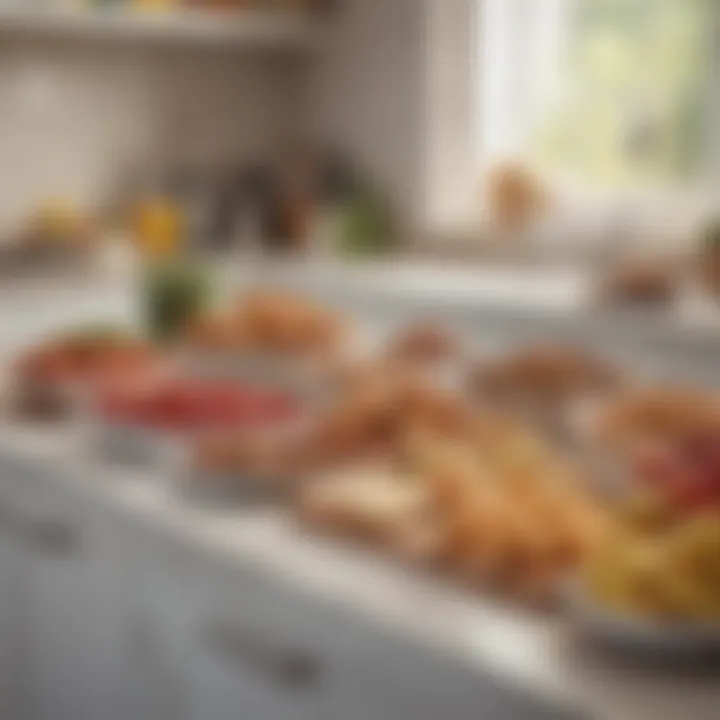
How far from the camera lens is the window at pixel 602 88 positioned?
2432 millimetres

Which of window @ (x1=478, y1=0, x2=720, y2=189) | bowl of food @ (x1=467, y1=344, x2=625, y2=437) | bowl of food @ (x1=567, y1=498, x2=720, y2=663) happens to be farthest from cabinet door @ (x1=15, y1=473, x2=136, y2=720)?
window @ (x1=478, y1=0, x2=720, y2=189)

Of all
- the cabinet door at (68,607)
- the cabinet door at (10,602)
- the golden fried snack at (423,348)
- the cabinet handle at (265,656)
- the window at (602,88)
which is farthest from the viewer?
the window at (602,88)

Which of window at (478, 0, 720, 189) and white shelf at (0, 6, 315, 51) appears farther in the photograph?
white shelf at (0, 6, 315, 51)

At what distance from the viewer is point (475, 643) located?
0.93m

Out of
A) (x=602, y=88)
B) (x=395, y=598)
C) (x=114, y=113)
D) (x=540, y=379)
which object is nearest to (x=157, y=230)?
(x=114, y=113)

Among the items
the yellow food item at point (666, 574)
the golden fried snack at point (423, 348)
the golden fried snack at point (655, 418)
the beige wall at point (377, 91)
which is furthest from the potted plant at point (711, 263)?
the yellow food item at point (666, 574)

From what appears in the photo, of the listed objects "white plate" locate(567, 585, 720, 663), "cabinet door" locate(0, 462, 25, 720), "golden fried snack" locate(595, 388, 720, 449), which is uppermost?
"golden fried snack" locate(595, 388, 720, 449)

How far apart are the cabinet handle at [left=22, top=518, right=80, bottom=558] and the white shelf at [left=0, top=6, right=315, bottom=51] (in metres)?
1.23

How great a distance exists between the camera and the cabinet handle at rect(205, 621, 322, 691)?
1.11 metres

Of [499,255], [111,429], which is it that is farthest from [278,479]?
[499,255]

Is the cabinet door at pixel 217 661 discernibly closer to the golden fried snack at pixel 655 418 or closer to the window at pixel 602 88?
the golden fried snack at pixel 655 418

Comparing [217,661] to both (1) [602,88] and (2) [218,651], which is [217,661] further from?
(1) [602,88]

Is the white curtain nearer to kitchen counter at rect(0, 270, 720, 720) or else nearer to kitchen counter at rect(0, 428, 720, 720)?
kitchen counter at rect(0, 270, 720, 720)

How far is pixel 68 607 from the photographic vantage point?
4.96ft
